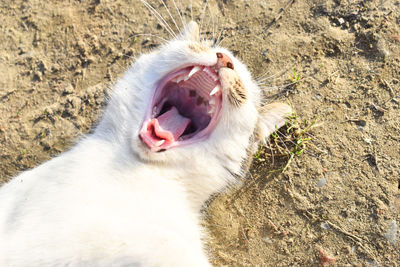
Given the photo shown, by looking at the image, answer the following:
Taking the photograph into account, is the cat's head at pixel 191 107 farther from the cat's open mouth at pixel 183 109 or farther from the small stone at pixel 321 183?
the small stone at pixel 321 183

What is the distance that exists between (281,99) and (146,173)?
1747 millimetres

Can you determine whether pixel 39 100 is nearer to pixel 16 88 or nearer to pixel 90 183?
pixel 16 88

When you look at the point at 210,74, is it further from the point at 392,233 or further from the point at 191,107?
the point at 392,233

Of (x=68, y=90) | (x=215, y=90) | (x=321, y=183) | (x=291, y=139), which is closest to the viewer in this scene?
(x=215, y=90)

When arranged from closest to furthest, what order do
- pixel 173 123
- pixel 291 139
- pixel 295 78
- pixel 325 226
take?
pixel 173 123
pixel 325 226
pixel 291 139
pixel 295 78

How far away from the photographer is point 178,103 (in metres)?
2.79

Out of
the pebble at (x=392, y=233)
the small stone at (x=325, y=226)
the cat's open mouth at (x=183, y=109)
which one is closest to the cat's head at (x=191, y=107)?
the cat's open mouth at (x=183, y=109)

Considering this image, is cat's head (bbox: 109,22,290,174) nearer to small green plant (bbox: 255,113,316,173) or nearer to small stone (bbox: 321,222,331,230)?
small green plant (bbox: 255,113,316,173)

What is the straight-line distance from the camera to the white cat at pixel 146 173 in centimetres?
213

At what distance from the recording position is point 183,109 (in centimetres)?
277

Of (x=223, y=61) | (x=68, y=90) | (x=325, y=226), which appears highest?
(x=68, y=90)

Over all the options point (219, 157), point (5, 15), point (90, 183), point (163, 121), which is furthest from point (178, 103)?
point (5, 15)

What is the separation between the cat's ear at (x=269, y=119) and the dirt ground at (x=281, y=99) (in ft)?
1.73

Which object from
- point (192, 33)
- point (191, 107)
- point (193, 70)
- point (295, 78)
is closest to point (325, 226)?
point (295, 78)
